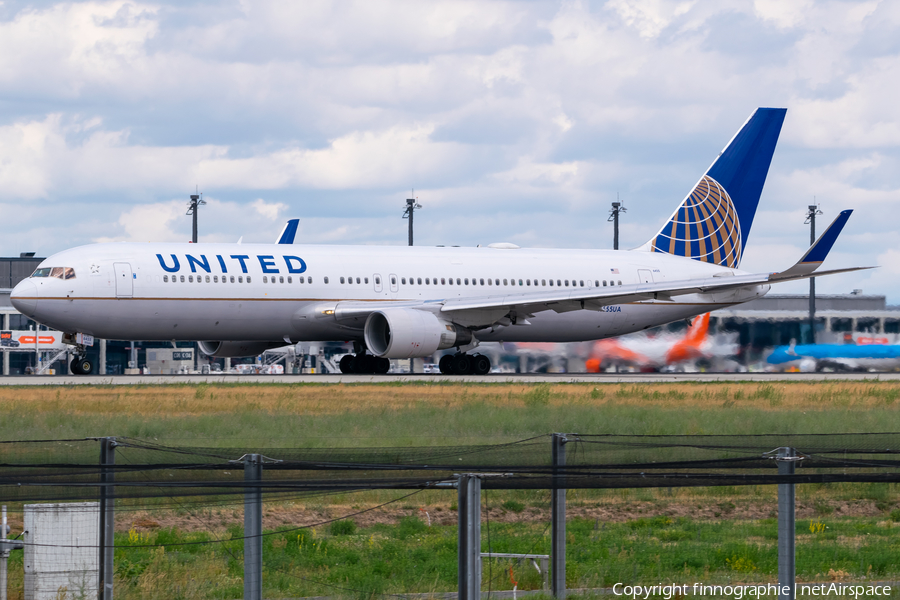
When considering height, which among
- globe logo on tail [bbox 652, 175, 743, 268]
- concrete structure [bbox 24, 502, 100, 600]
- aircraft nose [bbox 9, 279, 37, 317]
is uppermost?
globe logo on tail [bbox 652, 175, 743, 268]

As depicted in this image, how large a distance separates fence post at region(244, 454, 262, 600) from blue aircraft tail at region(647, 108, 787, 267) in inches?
1393

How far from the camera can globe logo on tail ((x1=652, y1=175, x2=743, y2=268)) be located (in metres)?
41.4

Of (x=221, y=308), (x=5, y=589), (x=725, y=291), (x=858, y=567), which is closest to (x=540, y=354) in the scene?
(x=725, y=291)

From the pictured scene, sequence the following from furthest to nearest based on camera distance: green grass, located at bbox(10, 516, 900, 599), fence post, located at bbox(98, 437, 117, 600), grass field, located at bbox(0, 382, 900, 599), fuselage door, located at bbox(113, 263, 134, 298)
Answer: fuselage door, located at bbox(113, 263, 134, 298) < grass field, located at bbox(0, 382, 900, 599) < green grass, located at bbox(10, 516, 900, 599) < fence post, located at bbox(98, 437, 117, 600)

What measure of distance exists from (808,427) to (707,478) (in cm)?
1365

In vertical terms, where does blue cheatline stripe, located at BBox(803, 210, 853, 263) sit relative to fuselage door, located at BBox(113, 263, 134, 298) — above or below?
above

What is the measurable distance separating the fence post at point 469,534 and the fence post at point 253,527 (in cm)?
128

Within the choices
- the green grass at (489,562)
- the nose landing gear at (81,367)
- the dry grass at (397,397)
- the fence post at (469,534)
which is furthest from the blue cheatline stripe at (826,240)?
the fence post at (469,534)

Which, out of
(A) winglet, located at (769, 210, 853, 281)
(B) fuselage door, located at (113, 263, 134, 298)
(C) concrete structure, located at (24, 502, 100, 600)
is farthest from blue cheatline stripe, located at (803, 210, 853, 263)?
(C) concrete structure, located at (24, 502, 100, 600)

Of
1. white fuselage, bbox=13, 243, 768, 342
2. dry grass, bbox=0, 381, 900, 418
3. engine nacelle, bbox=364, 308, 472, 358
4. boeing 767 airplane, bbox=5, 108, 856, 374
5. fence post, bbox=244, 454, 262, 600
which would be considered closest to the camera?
fence post, bbox=244, 454, 262, 600

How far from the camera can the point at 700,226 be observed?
41.6 m

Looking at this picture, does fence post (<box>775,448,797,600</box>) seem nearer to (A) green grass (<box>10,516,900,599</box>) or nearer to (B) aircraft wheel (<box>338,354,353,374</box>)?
(A) green grass (<box>10,516,900,599</box>)

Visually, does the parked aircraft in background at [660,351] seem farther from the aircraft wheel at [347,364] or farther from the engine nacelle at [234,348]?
the engine nacelle at [234,348]

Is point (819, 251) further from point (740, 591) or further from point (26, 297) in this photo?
point (740, 591)
